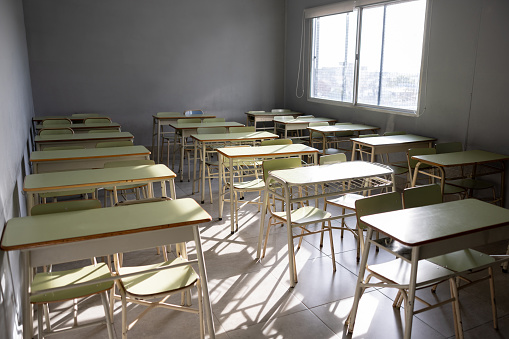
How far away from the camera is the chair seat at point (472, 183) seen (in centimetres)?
431

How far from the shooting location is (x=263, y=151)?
425cm

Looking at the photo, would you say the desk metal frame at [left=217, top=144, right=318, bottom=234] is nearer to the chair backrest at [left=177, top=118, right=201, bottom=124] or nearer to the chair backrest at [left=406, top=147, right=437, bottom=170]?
the chair backrest at [left=406, top=147, right=437, bottom=170]

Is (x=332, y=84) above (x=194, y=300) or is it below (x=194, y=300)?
above

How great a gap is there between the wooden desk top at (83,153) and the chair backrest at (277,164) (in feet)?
3.71

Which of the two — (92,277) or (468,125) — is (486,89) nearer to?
(468,125)

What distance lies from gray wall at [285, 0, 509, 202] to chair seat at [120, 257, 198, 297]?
12.9 ft

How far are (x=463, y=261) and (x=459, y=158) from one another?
2.11 metres

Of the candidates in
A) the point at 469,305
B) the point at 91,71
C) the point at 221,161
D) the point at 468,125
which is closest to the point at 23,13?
the point at 91,71

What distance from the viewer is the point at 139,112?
8.02 metres

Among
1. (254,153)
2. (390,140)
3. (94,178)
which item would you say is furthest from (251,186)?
(390,140)

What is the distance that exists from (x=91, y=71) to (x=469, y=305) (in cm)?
702

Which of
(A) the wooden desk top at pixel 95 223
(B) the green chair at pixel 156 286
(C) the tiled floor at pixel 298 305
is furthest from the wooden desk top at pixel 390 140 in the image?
(B) the green chair at pixel 156 286

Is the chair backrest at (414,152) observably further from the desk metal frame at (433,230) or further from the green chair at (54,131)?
the green chair at (54,131)

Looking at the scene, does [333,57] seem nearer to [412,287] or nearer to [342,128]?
[342,128]
